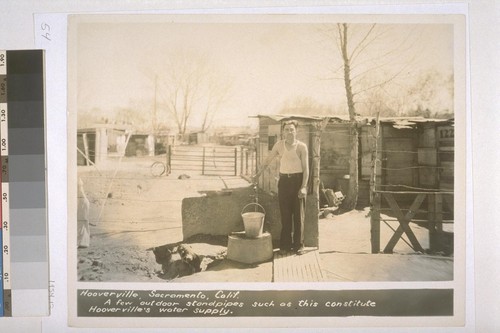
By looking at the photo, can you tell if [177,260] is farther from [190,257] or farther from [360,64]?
[360,64]

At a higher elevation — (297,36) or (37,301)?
(297,36)

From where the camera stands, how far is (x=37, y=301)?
3.64ft

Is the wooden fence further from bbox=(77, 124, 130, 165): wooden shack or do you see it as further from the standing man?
bbox=(77, 124, 130, 165): wooden shack

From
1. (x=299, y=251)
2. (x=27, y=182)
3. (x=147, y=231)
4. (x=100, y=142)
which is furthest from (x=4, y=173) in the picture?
(x=299, y=251)

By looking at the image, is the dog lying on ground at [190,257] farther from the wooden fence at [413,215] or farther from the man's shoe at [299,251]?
the wooden fence at [413,215]

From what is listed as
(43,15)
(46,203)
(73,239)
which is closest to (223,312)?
(73,239)

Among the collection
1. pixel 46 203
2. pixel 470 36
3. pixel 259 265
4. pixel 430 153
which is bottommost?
pixel 259 265

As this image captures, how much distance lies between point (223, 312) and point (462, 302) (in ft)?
2.25

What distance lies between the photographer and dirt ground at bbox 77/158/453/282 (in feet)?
3.64

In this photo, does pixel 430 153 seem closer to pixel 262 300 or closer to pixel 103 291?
pixel 262 300

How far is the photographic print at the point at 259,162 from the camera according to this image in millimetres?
1104

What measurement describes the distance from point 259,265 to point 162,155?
0.41 meters

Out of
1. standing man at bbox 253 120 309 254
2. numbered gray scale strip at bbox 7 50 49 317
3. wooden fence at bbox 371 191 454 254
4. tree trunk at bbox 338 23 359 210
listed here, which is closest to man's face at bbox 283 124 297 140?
standing man at bbox 253 120 309 254

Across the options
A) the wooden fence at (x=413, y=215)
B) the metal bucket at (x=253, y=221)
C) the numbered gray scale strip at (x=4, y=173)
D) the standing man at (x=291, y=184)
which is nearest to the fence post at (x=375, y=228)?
the wooden fence at (x=413, y=215)
